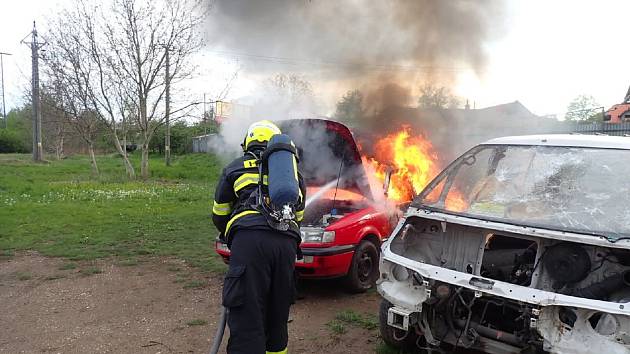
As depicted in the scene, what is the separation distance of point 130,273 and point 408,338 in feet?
13.3

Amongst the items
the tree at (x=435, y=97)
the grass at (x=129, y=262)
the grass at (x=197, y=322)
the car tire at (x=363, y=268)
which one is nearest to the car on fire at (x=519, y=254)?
the car tire at (x=363, y=268)

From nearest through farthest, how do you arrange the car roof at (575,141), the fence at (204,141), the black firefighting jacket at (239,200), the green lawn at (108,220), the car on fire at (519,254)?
the car on fire at (519,254) < the black firefighting jacket at (239,200) < the car roof at (575,141) < the green lawn at (108,220) < the fence at (204,141)

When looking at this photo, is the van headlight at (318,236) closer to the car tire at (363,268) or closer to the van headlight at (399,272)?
the car tire at (363,268)

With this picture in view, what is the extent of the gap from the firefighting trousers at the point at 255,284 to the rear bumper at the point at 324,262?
68.0 inches

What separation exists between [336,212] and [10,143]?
4876cm

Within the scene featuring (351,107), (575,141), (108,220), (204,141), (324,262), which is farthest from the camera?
(204,141)

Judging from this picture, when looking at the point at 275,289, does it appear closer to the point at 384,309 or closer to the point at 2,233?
the point at 384,309

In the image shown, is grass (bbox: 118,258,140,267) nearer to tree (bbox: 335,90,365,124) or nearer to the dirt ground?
the dirt ground

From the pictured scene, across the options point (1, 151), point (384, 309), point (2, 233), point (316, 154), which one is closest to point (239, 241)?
point (384, 309)

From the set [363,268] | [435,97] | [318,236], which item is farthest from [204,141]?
[318,236]

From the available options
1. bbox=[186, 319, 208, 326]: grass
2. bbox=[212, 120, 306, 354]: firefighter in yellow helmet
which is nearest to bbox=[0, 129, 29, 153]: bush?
bbox=[186, 319, 208, 326]: grass

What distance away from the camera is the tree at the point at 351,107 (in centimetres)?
880

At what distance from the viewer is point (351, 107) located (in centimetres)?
893

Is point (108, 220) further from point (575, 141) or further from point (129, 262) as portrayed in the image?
point (575, 141)
